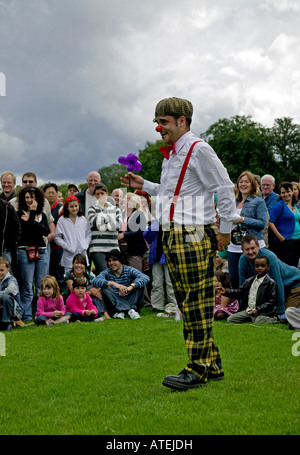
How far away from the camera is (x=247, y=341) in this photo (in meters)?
7.22

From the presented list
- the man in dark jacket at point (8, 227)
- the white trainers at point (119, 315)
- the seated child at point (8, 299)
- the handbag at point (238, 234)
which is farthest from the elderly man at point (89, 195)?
the handbag at point (238, 234)

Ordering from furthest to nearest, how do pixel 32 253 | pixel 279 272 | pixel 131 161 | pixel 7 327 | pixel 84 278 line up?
pixel 84 278, pixel 32 253, pixel 7 327, pixel 279 272, pixel 131 161

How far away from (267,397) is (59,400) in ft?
5.64

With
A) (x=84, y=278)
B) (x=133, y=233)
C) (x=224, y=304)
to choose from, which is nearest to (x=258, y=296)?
(x=224, y=304)

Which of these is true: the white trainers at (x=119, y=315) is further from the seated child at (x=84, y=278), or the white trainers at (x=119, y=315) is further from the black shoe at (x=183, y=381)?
the black shoe at (x=183, y=381)

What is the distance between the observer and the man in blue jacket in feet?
30.2

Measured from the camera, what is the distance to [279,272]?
30.5 feet

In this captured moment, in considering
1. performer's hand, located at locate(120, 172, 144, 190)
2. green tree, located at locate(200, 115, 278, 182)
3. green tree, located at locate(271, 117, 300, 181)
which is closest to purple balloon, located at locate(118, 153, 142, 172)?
performer's hand, located at locate(120, 172, 144, 190)

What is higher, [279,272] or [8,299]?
[279,272]

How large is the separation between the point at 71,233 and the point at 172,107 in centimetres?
666

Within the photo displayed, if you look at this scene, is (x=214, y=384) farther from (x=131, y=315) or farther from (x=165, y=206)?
(x=131, y=315)

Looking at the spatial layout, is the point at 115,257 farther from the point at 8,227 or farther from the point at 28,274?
the point at 8,227

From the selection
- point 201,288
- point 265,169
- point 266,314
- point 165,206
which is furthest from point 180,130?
point 265,169

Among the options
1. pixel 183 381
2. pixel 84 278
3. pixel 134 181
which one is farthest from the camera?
pixel 84 278
